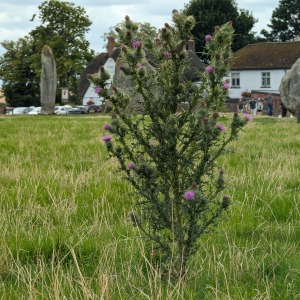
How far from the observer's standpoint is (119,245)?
4.52m

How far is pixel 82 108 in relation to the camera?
2527 inches

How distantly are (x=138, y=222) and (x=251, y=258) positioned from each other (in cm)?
81

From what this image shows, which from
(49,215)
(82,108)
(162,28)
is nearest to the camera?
(162,28)

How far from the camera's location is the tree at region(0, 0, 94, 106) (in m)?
78.9

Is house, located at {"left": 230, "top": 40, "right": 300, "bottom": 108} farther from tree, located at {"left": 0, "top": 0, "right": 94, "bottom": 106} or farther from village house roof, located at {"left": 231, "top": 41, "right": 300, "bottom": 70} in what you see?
tree, located at {"left": 0, "top": 0, "right": 94, "bottom": 106}

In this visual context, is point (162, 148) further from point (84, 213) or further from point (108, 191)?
point (108, 191)

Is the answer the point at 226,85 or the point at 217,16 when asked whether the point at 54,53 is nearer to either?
the point at 217,16

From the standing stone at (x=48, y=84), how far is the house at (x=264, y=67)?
Answer: 26.8 m

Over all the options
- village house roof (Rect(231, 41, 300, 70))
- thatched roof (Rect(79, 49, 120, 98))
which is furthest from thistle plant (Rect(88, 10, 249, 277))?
thatched roof (Rect(79, 49, 120, 98))

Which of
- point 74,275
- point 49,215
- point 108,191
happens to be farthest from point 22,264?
point 108,191

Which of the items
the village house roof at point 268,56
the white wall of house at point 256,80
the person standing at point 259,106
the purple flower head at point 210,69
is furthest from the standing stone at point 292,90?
the white wall of house at point 256,80

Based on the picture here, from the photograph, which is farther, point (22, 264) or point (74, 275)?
point (22, 264)

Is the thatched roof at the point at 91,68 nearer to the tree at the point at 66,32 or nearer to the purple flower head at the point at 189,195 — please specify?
the tree at the point at 66,32

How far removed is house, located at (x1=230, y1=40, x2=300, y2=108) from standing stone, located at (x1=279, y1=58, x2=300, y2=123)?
40048 mm
